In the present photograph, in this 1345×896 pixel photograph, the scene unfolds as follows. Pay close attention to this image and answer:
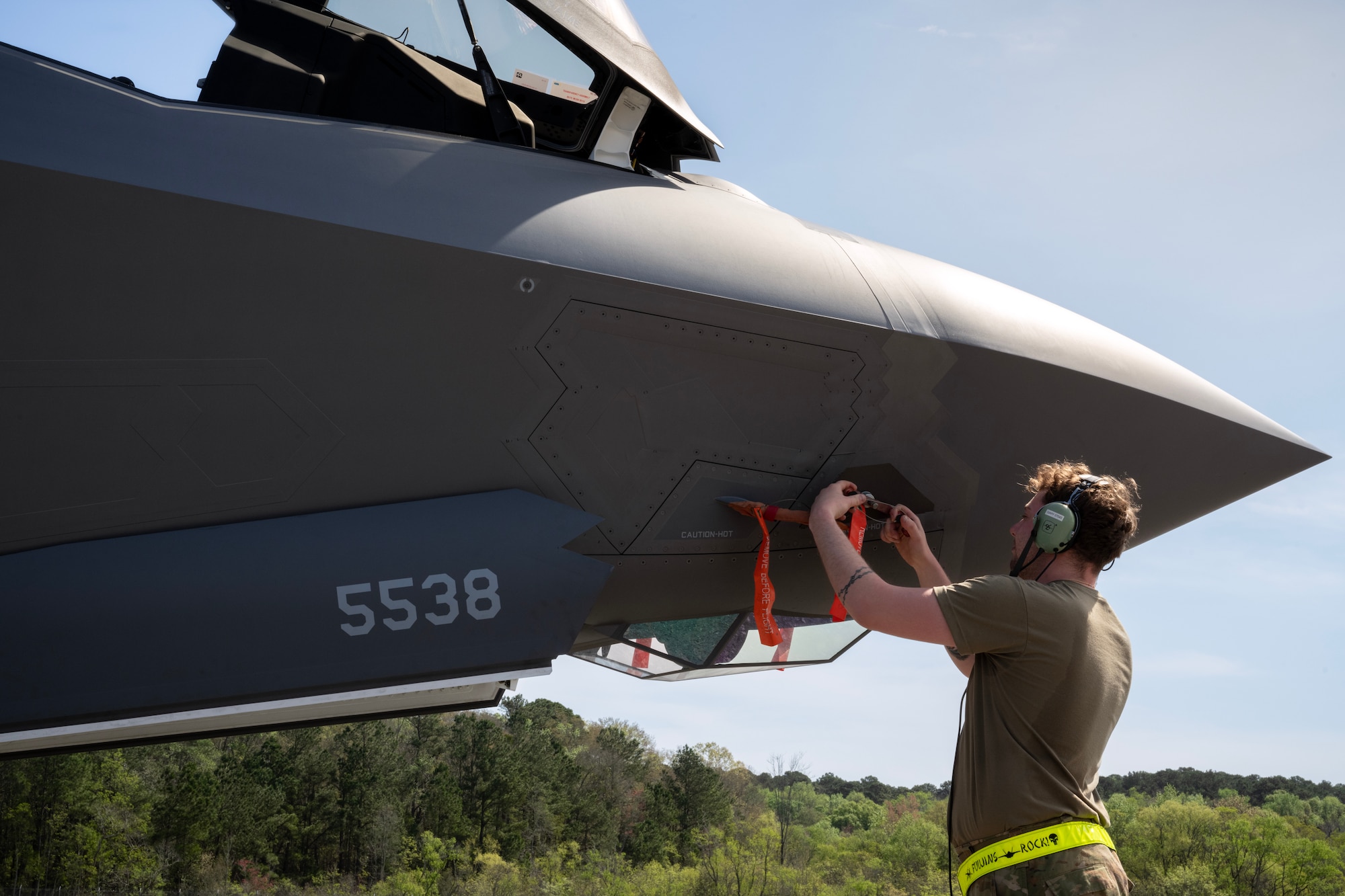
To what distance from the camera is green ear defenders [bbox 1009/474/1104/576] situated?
286 centimetres

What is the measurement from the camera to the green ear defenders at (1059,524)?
9.39 feet

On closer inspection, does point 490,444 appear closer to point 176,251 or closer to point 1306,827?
point 176,251

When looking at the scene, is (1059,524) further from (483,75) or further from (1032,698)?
(483,75)

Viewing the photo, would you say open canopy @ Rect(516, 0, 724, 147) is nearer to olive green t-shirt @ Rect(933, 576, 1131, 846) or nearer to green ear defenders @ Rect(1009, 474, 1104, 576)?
green ear defenders @ Rect(1009, 474, 1104, 576)

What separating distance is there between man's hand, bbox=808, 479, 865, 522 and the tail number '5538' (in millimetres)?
1349

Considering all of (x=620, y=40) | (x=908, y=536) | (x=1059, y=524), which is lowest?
(x=1059, y=524)

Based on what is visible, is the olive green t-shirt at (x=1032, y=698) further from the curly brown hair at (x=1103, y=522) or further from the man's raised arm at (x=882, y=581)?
the curly brown hair at (x=1103, y=522)

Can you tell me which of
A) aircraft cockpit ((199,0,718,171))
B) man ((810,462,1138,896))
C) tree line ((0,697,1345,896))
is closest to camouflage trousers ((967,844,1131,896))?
man ((810,462,1138,896))

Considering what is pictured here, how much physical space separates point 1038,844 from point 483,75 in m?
4.06

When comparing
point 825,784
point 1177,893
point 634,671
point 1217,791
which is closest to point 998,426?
point 634,671

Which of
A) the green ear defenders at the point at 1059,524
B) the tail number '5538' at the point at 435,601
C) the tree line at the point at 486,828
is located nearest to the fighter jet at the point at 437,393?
the tail number '5538' at the point at 435,601

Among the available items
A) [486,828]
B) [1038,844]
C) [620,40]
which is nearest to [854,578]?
[1038,844]

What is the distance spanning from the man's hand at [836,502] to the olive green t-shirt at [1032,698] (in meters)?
0.82

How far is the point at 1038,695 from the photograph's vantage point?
8.88ft
